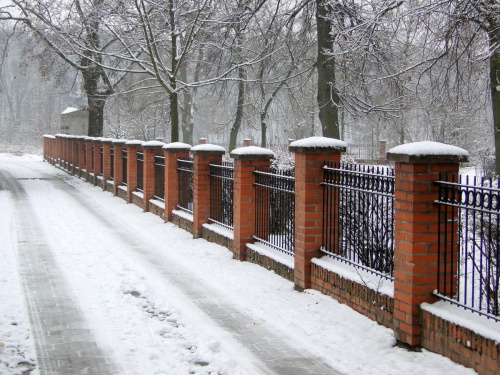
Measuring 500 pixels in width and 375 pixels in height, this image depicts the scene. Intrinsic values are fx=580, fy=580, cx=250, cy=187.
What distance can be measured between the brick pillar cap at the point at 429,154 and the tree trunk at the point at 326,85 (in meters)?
10.9

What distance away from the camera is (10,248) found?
30.5 ft

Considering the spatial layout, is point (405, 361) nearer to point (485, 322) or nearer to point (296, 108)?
point (485, 322)

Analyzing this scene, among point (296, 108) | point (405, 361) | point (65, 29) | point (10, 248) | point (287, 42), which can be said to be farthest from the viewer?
point (296, 108)

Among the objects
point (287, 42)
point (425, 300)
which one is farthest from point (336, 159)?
point (287, 42)

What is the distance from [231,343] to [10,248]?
5457 millimetres

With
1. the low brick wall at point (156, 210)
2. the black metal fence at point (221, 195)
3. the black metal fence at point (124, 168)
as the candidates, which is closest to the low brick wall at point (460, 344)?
the black metal fence at point (221, 195)

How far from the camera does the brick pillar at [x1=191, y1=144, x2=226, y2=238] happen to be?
33.5 feet

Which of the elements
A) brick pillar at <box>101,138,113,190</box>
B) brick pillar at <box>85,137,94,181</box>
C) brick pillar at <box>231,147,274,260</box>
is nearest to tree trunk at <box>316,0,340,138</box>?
brick pillar at <box>101,138,113,190</box>

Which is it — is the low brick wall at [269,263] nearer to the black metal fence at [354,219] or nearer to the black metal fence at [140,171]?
the black metal fence at [354,219]

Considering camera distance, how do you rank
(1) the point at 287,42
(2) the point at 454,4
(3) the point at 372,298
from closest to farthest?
(3) the point at 372,298
(2) the point at 454,4
(1) the point at 287,42

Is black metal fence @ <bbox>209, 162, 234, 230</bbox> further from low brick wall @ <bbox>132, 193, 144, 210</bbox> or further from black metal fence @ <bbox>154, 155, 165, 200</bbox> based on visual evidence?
low brick wall @ <bbox>132, 193, 144, 210</bbox>

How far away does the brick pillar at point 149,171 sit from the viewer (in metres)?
13.9

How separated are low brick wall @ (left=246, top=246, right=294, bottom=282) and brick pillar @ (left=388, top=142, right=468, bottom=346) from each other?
2533 mm

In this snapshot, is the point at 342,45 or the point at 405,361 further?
the point at 342,45
